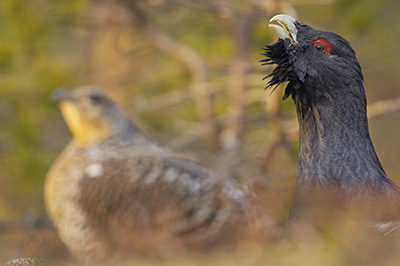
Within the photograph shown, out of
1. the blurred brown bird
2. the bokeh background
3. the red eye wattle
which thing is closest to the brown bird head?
the blurred brown bird

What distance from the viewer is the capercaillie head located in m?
3.17

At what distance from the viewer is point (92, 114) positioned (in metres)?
6.17

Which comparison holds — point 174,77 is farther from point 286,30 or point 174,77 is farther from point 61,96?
point 286,30

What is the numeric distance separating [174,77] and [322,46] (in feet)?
17.1

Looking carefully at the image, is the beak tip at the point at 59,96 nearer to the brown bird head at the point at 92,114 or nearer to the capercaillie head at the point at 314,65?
the brown bird head at the point at 92,114

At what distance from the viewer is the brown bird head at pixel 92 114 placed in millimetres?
6059

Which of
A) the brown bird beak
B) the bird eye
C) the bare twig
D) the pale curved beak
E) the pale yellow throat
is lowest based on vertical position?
the bird eye

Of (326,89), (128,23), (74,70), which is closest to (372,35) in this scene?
(128,23)

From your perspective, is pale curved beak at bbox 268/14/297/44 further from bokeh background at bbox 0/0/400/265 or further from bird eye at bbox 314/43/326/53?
bokeh background at bbox 0/0/400/265

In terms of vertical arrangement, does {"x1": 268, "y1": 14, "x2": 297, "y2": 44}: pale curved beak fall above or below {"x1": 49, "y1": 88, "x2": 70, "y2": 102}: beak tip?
below

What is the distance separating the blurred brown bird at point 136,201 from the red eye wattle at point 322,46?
1.90 meters

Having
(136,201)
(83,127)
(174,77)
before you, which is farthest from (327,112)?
(174,77)

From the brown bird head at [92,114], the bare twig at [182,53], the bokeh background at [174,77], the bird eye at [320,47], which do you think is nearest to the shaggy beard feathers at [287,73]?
the bird eye at [320,47]

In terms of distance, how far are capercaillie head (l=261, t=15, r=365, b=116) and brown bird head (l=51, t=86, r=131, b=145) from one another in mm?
3095
